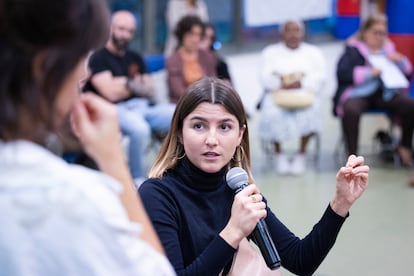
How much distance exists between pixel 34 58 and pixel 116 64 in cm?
465

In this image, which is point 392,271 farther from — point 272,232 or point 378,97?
point 378,97

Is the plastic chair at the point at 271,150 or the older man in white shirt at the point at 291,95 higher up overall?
the older man in white shirt at the point at 291,95

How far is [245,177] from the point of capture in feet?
6.16

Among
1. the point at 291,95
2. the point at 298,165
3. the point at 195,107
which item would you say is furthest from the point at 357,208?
the point at 195,107

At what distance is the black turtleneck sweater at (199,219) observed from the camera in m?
1.91

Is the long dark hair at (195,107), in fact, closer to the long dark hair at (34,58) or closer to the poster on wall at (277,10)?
the long dark hair at (34,58)

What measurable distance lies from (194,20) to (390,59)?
174 cm

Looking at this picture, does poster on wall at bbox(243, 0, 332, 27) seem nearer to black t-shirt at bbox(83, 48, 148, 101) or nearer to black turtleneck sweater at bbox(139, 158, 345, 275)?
black t-shirt at bbox(83, 48, 148, 101)

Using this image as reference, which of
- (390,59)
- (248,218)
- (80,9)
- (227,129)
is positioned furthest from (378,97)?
(80,9)

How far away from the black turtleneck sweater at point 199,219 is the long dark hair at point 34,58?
995mm

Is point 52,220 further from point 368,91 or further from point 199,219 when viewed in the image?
point 368,91

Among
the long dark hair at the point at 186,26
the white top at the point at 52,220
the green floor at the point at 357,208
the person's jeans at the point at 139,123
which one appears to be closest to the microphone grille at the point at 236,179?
the white top at the point at 52,220

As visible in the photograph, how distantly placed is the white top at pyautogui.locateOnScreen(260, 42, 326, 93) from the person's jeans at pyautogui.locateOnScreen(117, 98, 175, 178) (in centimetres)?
103

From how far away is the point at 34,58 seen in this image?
88 centimetres
